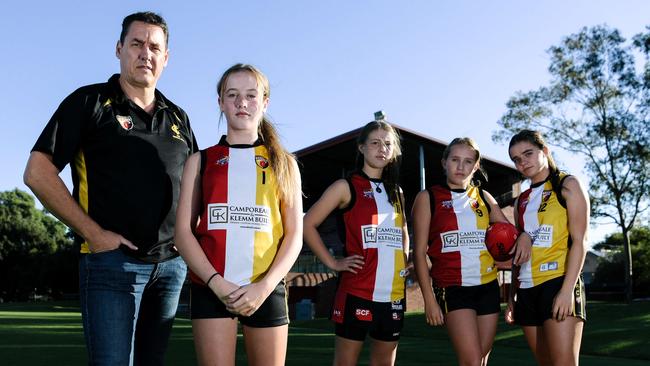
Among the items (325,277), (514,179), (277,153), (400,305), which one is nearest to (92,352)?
(277,153)

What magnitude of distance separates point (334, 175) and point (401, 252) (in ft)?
102

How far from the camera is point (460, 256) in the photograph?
5.03 meters

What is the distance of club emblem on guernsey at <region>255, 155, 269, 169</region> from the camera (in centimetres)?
364

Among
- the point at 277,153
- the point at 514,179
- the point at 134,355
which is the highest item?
the point at 514,179

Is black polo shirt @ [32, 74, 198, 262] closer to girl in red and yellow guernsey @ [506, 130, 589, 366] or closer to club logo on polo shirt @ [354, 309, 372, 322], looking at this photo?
club logo on polo shirt @ [354, 309, 372, 322]

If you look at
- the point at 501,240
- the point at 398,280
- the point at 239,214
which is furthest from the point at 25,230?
the point at 239,214

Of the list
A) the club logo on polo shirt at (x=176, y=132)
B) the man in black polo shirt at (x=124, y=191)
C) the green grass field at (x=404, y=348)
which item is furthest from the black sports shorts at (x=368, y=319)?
the green grass field at (x=404, y=348)

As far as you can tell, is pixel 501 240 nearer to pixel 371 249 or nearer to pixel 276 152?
pixel 371 249

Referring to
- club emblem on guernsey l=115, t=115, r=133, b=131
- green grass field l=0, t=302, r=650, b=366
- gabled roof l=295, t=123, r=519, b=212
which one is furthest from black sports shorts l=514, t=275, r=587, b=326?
gabled roof l=295, t=123, r=519, b=212

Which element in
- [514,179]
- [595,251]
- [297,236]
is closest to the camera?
[297,236]

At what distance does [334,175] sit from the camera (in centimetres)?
3600

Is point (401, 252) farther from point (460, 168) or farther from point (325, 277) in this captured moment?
point (325, 277)

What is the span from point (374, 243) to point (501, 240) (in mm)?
971

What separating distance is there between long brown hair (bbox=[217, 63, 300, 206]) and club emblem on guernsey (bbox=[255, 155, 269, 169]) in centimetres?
3
